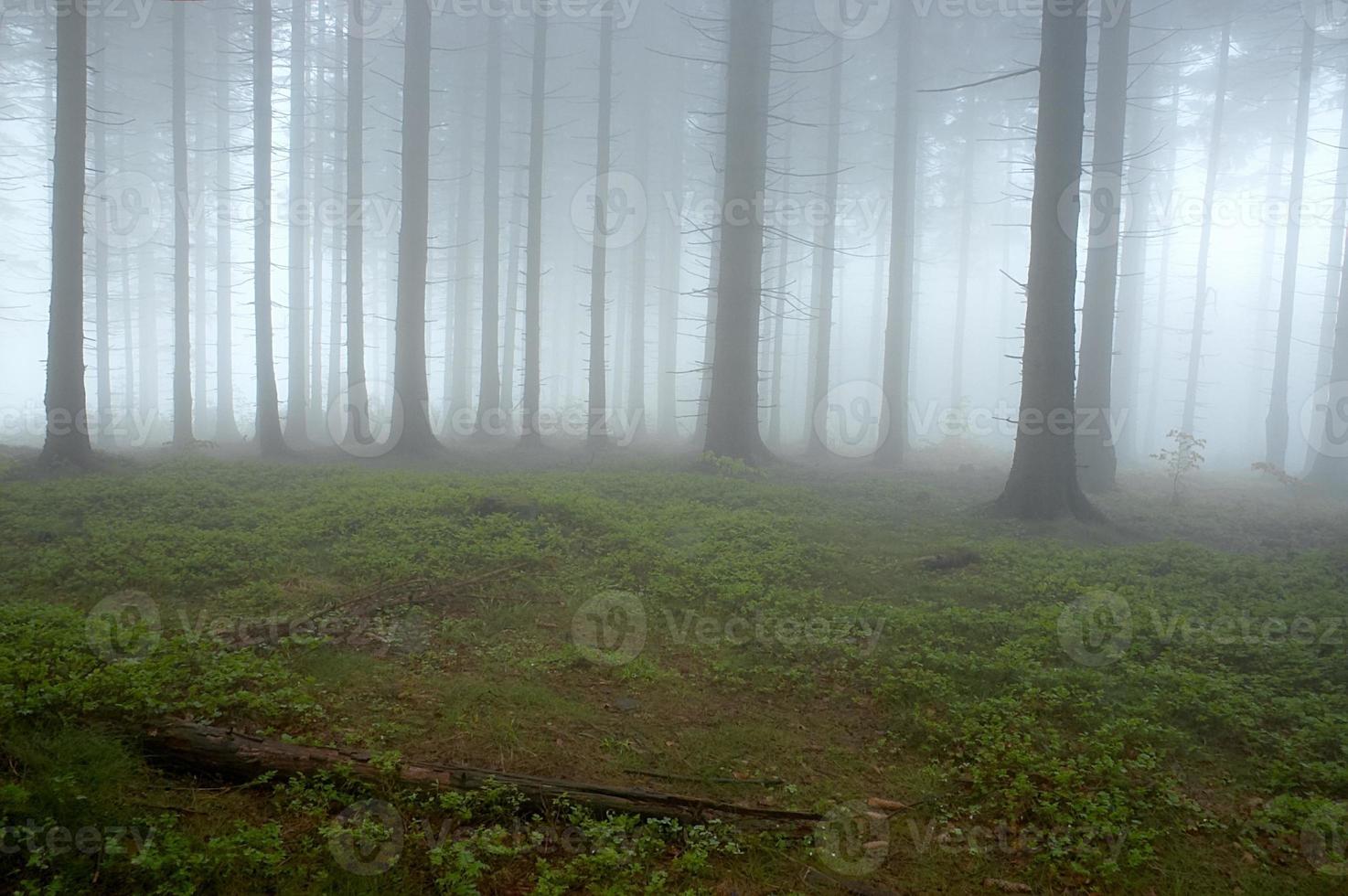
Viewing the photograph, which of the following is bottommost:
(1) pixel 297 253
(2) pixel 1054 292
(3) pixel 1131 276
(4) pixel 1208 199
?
(2) pixel 1054 292

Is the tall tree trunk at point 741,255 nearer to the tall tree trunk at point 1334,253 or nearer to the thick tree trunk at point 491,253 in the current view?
the thick tree trunk at point 491,253

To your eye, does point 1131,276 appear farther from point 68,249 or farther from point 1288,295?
point 68,249

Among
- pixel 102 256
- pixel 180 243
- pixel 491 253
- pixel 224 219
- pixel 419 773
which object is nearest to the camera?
pixel 419 773

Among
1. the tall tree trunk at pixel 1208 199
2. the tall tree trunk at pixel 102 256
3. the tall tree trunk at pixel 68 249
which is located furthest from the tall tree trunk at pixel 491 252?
the tall tree trunk at pixel 1208 199

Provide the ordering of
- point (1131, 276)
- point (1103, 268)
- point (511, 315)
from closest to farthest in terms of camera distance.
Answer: point (1103, 268) < point (1131, 276) < point (511, 315)

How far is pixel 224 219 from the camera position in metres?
30.6

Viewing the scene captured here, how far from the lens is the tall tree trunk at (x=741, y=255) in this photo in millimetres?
16297

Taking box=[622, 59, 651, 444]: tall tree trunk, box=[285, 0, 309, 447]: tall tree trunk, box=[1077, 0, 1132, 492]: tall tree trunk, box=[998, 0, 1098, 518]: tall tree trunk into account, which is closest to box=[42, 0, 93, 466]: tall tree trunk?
box=[285, 0, 309, 447]: tall tree trunk

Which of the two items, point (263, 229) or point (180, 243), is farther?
point (180, 243)

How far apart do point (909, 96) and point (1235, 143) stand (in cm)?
1995

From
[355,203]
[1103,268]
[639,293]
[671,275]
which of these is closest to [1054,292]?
[1103,268]

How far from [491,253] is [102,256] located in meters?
14.5

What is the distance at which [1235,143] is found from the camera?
31.3m

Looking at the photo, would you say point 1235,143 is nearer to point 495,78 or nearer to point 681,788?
point 495,78
